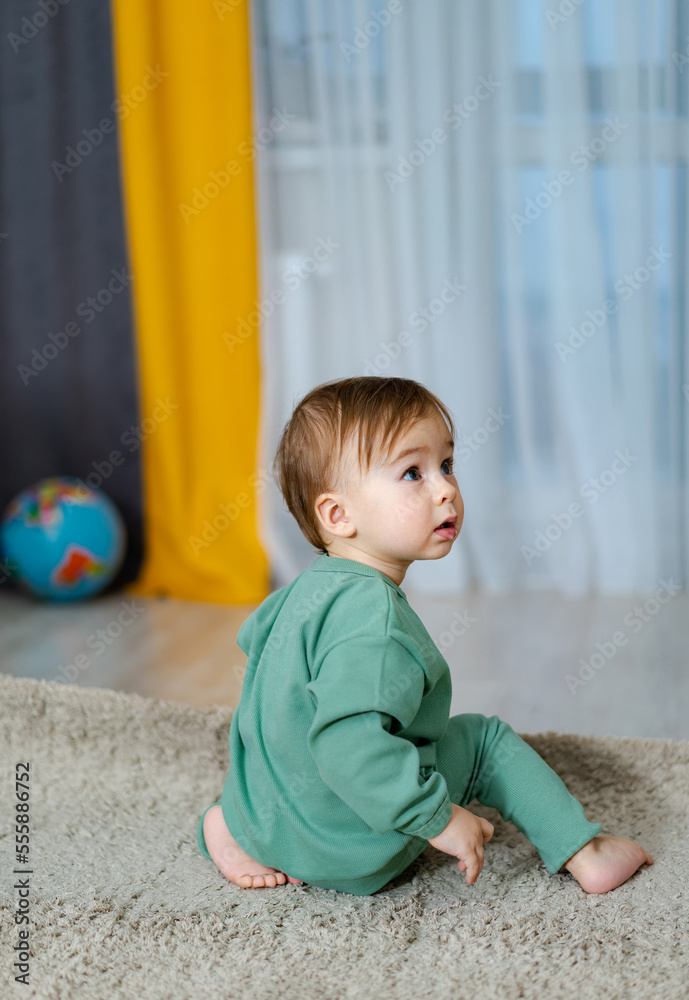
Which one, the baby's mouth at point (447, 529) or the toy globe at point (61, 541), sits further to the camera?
the toy globe at point (61, 541)

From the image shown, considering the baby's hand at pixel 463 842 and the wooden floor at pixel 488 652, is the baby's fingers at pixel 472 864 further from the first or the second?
the wooden floor at pixel 488 652

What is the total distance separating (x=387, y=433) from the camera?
1.02 metres

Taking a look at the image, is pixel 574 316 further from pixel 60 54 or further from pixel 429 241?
pixel 60 54

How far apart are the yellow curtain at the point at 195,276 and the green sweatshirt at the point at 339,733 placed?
1457 millimetres

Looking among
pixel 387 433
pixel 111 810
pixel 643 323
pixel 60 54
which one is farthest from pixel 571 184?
pixel 111 810

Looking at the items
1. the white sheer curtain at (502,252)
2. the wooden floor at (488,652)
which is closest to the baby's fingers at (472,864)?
the wooden floor at (488,652)

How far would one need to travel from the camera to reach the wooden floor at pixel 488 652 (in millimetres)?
1688

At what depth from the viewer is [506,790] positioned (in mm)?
1083

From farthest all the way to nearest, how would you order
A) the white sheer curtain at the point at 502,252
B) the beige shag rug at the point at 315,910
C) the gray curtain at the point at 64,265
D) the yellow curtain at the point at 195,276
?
the gray curtain at the point at 64,265 < the yellow curtain at the point at 195,276 < the white sheer curtain at the point at 502,252 < the beige shag rug at the point at 315,910

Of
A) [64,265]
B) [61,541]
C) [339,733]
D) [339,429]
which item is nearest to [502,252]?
[64,265]

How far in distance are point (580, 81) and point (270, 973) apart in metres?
2.08

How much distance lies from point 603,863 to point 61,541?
1.74 m

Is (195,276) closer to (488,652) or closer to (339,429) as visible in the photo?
(488,652)

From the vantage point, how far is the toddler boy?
940mm
